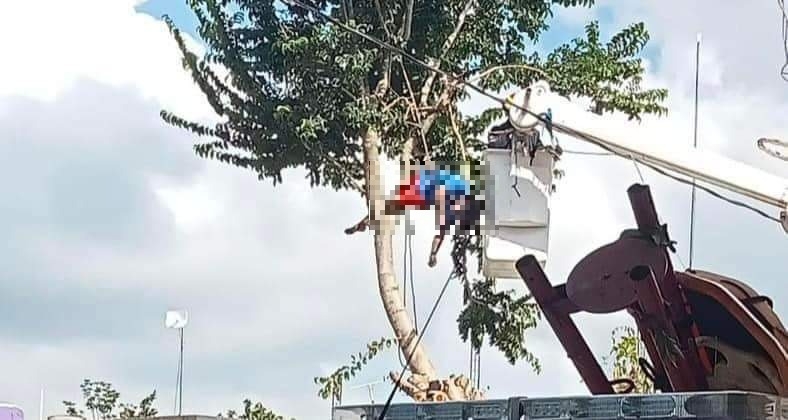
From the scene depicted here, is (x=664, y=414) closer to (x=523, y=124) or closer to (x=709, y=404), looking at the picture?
(x=709, y=404)

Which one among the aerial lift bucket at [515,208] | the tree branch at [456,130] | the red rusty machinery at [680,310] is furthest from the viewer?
the tree branch at [456,130]

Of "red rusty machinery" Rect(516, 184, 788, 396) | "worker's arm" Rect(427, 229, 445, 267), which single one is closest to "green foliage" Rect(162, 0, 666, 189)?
"worker's arm" Rect(427, 229, 445, 267)

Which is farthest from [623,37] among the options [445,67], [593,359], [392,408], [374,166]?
[392,408]

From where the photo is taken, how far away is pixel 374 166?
12953mm

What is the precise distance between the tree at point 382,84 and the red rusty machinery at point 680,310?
6084 millimetres

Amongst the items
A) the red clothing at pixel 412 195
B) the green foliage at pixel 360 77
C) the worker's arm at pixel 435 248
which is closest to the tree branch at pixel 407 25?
the green foliage at pixel 360 77

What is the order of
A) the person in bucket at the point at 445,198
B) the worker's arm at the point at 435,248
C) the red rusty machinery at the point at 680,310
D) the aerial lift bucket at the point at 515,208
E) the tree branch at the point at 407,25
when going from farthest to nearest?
the tree branch at the point at 407,25 < the worker's arm at the point at 435,248 < the person in bucket at the point at 445,198 < the aerial lift bucket at the point at 515,208 < the red rusty machinery at the point at 680,310

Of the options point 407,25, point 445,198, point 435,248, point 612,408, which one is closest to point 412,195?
point 445,198

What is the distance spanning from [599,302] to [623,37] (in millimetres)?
7568

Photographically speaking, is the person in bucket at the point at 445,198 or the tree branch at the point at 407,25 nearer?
the person in bucket at the point at 445,198

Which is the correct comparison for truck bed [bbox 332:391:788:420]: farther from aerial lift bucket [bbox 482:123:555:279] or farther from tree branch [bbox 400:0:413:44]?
tree branch [bbox 400:0:413:44]

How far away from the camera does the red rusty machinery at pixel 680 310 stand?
667 centimetres

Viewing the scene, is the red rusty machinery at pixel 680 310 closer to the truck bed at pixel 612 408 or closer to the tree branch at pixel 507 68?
the truck bed at pixel 612 408

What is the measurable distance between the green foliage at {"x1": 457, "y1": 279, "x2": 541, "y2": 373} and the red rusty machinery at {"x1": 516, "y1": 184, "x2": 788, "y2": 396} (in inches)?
259
